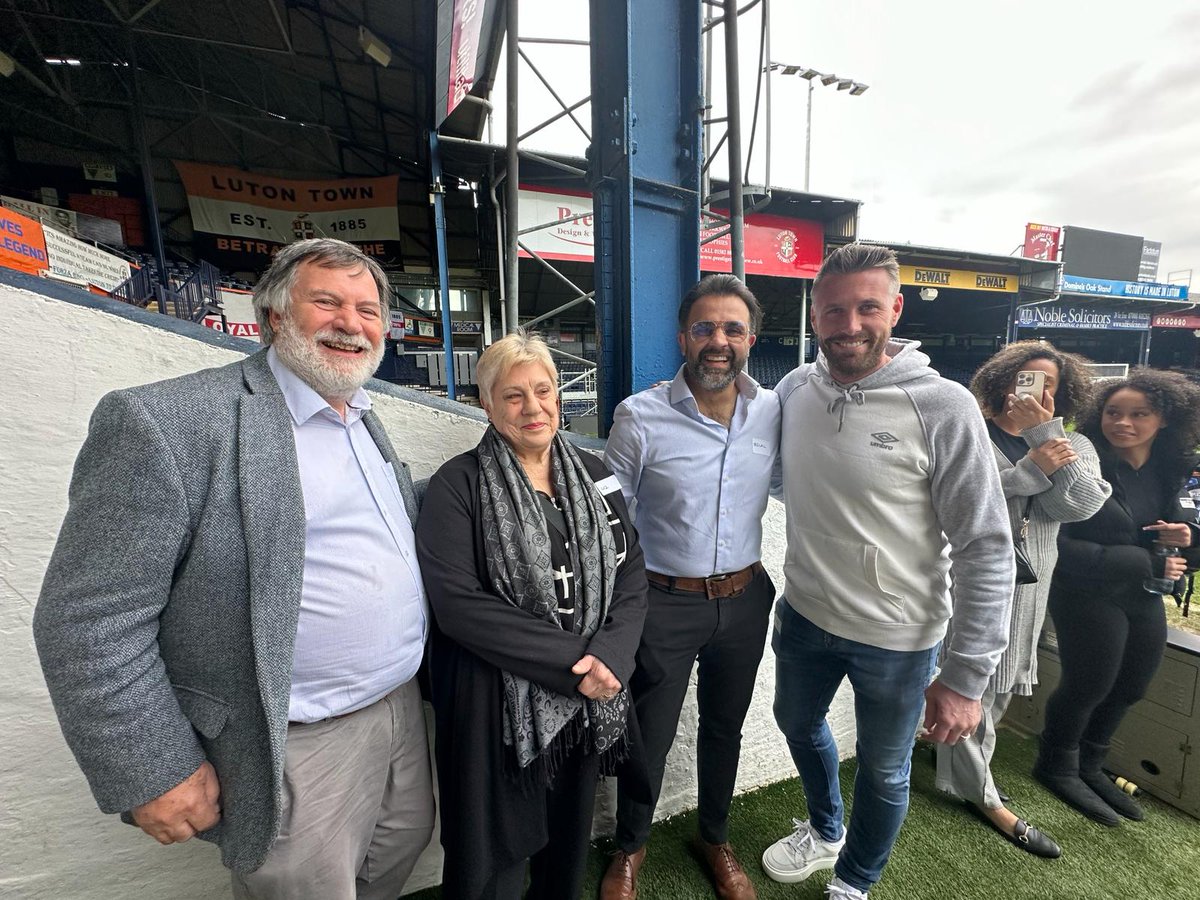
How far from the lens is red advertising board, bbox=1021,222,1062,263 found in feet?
52.3

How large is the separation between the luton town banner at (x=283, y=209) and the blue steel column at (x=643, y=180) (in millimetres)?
9411

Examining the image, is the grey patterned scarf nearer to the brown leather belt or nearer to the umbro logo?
the brown leather belt

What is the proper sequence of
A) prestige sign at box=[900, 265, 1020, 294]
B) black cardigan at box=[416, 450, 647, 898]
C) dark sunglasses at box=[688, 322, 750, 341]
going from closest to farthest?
black cardigan at box=[416, 450, 647, 898] < dark sunglasses at box=[688, 322, 750, 341] < prestige sign at box=[900, 265, 1020, 294]

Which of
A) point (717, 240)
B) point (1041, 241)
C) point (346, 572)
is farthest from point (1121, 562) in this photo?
point (1041, 241)

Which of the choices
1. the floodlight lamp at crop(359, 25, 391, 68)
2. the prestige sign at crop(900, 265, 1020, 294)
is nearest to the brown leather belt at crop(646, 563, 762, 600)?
the floodlight lamp at crop(359, 25, 391, 68)

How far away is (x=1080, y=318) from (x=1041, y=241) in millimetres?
5153

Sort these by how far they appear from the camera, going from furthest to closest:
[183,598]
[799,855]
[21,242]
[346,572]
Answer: [21,242] < [799,855] < [346,572] < [183,598]

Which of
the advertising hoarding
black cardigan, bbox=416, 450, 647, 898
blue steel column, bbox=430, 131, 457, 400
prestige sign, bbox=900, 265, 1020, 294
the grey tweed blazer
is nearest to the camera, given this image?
the grey tweed blazer

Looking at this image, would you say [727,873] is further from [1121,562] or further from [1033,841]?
[1121,562]

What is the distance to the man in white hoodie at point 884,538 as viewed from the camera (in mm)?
1344

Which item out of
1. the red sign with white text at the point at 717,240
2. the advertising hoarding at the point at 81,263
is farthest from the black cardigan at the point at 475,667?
the red sign with white text at the point at 717,240

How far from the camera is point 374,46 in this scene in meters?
Answer: 6.09

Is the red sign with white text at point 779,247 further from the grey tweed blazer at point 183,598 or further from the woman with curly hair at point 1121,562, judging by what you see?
the grey tweed blazer at point 183,598

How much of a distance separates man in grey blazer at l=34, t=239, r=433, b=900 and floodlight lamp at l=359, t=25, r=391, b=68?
6990 mm
